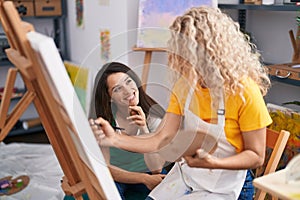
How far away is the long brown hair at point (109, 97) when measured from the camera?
1352 mm

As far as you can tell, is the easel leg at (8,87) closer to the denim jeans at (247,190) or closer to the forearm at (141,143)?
the forearm at (141,143)

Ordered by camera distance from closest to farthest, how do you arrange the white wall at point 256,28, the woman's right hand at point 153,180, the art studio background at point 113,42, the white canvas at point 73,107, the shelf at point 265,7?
the white canvas at point 73,107 < the art studio background at point 113,42 < the woman's right hand at point 153,180 < the shelf at point 265,7 < the white wall at point 256,28

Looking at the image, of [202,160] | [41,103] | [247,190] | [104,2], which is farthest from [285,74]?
[104,2]

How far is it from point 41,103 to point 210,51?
1.60 feet

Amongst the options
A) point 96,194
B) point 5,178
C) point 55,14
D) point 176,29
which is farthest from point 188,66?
point 55,14

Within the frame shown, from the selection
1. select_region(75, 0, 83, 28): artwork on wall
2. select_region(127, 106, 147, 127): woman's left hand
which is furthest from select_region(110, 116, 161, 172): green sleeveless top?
select_region(75, 0, 83, 28): artwork on wall

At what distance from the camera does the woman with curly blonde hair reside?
1098 mm

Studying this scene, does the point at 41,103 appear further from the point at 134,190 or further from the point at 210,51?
the point at 134,190

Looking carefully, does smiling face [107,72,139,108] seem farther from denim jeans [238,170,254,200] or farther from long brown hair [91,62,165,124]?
denim jeans [238,170,254,200]

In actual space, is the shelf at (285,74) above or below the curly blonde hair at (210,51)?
below

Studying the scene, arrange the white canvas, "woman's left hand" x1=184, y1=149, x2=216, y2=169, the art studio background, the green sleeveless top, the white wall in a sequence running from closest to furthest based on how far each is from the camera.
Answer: the white canvas → "woman's left hand" x1=184, y1=149, x2=216, y2=169 → the art studio background → the green sleeveless top → the white wall

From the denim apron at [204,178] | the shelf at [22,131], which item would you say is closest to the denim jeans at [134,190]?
the denim apron at [204,178]

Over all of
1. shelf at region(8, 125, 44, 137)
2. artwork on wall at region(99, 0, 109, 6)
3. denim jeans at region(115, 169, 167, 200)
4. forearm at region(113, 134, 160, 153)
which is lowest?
shelf at region(8, 125, 44, 137)

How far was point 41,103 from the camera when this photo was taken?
111 centimetres
